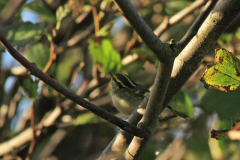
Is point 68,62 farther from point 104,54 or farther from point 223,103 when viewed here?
point 223,103

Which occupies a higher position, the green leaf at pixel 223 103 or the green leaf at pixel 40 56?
the green leaf at pixel 40 56

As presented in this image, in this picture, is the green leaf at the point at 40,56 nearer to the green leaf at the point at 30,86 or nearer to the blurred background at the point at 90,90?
the blurred background at the point at 90,90

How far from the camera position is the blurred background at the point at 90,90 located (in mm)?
2428

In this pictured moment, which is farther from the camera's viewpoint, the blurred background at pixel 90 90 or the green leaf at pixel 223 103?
the blurred background at pixel 90 90

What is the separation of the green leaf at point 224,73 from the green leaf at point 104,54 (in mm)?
1489

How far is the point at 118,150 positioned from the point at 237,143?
1.93 meters

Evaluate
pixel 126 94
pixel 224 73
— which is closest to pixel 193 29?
pixel 224 73

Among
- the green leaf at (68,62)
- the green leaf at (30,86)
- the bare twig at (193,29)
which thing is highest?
the bare twig at (193,29)

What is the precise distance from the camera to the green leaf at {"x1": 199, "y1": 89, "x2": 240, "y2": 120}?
203 cm

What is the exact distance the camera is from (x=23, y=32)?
245 cm

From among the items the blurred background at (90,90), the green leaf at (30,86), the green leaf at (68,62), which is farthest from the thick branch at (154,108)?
the green leaf at (68,62)

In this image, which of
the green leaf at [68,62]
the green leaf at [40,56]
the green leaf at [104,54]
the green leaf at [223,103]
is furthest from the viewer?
the green leaf at [68,62]

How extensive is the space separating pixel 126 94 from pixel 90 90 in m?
0.47

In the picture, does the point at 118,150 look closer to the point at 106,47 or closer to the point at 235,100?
the point at 235,100
